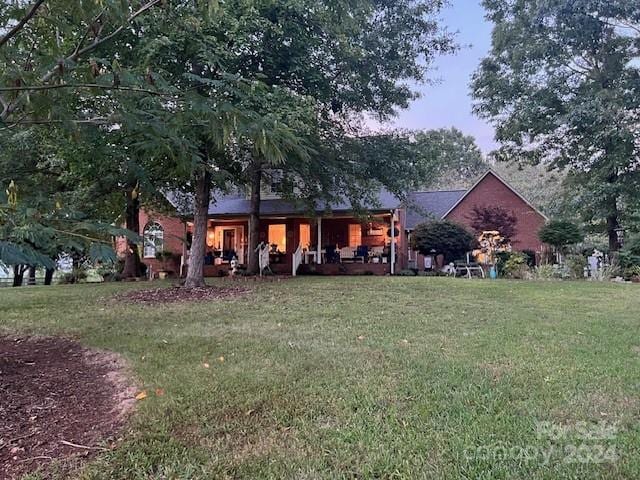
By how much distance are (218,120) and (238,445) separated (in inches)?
96.5

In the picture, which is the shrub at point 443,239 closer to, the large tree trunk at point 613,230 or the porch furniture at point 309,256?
the porch furniture at point 309,256

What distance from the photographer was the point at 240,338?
5.85 metres

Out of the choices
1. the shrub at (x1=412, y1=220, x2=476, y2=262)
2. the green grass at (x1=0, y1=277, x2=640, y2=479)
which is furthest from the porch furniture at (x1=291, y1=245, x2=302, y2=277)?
the green grass at (x1=0, y1=277, x2=640, y2=479)

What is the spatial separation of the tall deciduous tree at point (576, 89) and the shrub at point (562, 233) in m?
1.81

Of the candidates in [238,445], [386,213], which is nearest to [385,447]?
[238,445]

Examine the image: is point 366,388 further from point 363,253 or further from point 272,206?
point 272,206

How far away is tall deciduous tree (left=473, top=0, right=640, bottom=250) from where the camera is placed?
16844 mm

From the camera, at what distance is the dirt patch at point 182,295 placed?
32.7 feet

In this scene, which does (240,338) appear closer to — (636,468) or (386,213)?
(636,468)

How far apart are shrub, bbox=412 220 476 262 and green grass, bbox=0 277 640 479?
A: 11.0 metres

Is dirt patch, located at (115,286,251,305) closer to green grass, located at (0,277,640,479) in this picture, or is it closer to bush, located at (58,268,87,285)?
green grass, located at (0,277,640,479)

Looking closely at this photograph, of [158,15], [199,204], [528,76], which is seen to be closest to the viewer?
[158,15]

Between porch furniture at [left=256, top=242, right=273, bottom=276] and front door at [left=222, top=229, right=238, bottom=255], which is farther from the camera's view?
front door at [left=222, top=229, right=238, bottom=255]

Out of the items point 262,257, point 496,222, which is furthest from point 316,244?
point 496,222
